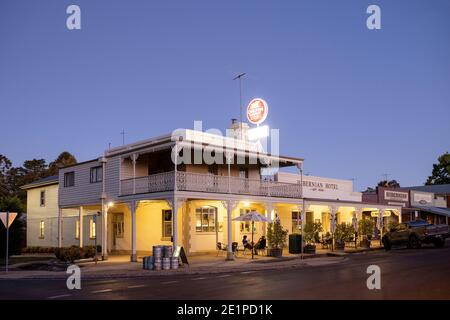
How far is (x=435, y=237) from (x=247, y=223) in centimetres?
1269

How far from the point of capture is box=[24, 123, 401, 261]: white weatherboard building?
2703cm

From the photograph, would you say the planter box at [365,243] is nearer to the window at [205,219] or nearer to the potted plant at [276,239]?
the potted plant at [276,239]

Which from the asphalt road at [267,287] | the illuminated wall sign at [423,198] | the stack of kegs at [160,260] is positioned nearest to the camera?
Result: the asphalt road at [267,287]

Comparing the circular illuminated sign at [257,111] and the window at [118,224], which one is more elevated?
the circular illuminated sign at [257,111]

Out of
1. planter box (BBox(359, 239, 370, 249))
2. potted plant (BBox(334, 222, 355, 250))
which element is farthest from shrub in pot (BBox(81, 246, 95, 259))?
planter box (BBox(359, 239, 370, 249))

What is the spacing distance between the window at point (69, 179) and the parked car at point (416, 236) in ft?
71.5

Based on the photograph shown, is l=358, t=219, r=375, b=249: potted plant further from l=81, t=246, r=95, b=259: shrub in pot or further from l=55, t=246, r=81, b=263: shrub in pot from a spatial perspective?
l=55, t=246, r=81, b=263: shrub in pot

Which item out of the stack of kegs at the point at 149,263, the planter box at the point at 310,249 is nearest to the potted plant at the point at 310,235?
the planter box at the point at 310,249

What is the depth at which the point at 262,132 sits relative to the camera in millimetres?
35656

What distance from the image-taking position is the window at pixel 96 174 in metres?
31.9

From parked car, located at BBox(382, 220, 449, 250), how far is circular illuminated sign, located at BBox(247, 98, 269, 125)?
472 inches

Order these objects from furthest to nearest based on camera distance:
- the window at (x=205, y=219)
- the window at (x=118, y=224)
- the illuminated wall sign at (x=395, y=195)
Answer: the illuminated wall sign at (x=395, y=195)
the window at (x=118, y=224)
the window at (x=205, y=219)

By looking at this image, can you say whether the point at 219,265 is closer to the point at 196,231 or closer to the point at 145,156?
the point at 196,231

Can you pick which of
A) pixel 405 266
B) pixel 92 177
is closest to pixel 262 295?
pixel 405 266
